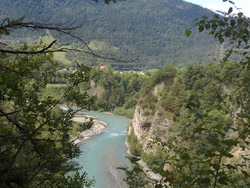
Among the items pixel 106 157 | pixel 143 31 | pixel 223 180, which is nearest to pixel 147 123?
pixel 106 157

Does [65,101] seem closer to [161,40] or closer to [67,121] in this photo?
[67,121]

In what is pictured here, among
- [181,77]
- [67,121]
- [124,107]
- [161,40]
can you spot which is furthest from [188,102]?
[161,40]

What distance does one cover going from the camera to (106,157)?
2309 centimetres

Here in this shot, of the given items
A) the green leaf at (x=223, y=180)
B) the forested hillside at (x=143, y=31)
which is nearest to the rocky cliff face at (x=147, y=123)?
the green leaf at (x=223, y=180)

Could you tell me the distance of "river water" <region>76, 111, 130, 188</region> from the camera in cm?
1877

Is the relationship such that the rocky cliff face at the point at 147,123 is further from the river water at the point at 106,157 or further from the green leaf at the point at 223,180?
the green leaf at the point at 223,180

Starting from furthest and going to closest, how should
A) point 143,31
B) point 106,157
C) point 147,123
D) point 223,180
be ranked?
point 143,31
point 147,123
point 106,157
point 223,180

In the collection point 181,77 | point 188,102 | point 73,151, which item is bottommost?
point 181,77

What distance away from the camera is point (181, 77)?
24734 millimetres

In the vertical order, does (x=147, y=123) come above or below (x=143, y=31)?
below

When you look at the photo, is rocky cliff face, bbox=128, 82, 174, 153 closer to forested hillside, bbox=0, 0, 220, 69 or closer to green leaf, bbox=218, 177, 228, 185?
green leaf, bbox=218, 177, 228, 185

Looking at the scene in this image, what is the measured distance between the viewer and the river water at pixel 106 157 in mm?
18766

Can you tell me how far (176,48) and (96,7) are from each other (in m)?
53.1

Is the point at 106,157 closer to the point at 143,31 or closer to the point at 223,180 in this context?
the point at 223,180
